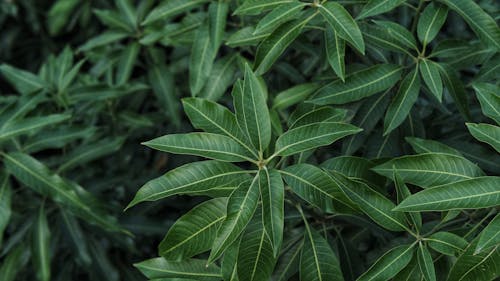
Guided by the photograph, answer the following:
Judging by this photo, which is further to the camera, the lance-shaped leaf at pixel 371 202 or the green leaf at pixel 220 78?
the green leaf at pixel 220 78

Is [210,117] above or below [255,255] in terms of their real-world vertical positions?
above

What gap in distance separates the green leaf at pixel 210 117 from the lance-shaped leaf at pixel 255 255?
0.55 ft

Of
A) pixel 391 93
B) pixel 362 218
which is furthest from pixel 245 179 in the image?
pixel 391 93

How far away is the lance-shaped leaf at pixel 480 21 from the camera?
5.41ft

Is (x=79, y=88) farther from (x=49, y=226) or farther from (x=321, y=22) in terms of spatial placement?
(x=321, y=22)

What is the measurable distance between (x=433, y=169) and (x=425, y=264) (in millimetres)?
200

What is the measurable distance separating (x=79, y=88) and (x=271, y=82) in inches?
27.3

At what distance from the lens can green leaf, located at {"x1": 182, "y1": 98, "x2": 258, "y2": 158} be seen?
150cm

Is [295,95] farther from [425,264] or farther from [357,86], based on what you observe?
[425,264]

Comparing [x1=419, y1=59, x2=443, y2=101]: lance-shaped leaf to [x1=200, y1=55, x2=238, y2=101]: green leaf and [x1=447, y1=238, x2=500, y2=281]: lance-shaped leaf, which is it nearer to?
[x1=447, y1=238, x2=500, y2=281]: lance-shaped leaf

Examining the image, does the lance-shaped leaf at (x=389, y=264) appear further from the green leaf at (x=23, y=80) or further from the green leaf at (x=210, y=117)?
the green leaf at (x=23, y=80)

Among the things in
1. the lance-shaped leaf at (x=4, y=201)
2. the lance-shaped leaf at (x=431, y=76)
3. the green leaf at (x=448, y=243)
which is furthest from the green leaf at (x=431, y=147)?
the lance-shaped leaf at (x=4, y=201)

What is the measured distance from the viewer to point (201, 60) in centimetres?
210

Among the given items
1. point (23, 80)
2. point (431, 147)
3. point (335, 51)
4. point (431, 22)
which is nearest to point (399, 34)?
point (431, 22)
